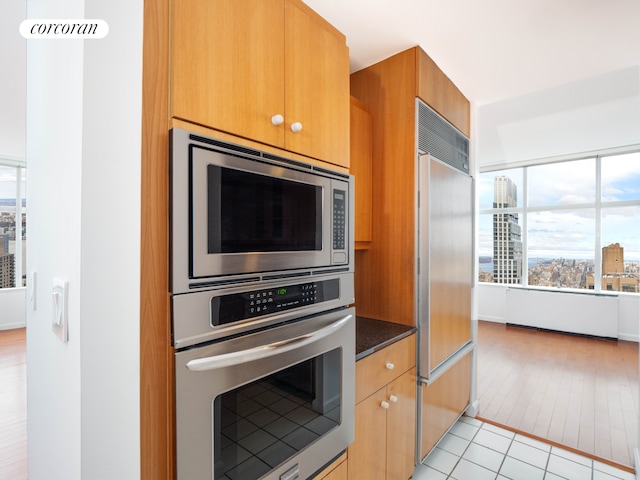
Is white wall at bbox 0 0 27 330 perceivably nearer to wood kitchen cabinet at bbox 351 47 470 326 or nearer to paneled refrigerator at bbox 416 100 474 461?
wood kitchen cabinet at bbox 351 47 470 326

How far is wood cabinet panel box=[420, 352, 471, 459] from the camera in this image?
1.86 meters

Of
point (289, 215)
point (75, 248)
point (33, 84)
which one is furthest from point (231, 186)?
point (33, 84)

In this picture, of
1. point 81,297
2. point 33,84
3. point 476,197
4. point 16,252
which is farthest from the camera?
point 16,252

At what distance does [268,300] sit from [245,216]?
0.27m

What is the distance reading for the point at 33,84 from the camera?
1185mm

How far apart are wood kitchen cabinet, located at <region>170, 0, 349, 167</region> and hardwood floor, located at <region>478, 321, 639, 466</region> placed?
2.59 meters

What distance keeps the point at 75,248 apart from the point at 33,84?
3.01ft

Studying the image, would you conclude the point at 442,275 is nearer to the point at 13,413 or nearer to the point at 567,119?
the point at 567,119

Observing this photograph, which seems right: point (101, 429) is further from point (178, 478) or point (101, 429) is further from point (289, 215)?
point (289, 215)

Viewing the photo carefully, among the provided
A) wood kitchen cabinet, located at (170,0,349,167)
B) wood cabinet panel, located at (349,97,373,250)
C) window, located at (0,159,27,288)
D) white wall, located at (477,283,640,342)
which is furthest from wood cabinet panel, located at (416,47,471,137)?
window, located at (0,159,27,288)

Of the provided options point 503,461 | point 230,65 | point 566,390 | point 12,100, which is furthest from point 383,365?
point 12,100

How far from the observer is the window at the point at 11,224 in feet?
16.7

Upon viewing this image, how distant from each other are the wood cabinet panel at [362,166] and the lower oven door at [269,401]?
666 millimetres

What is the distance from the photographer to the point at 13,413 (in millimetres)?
2566
